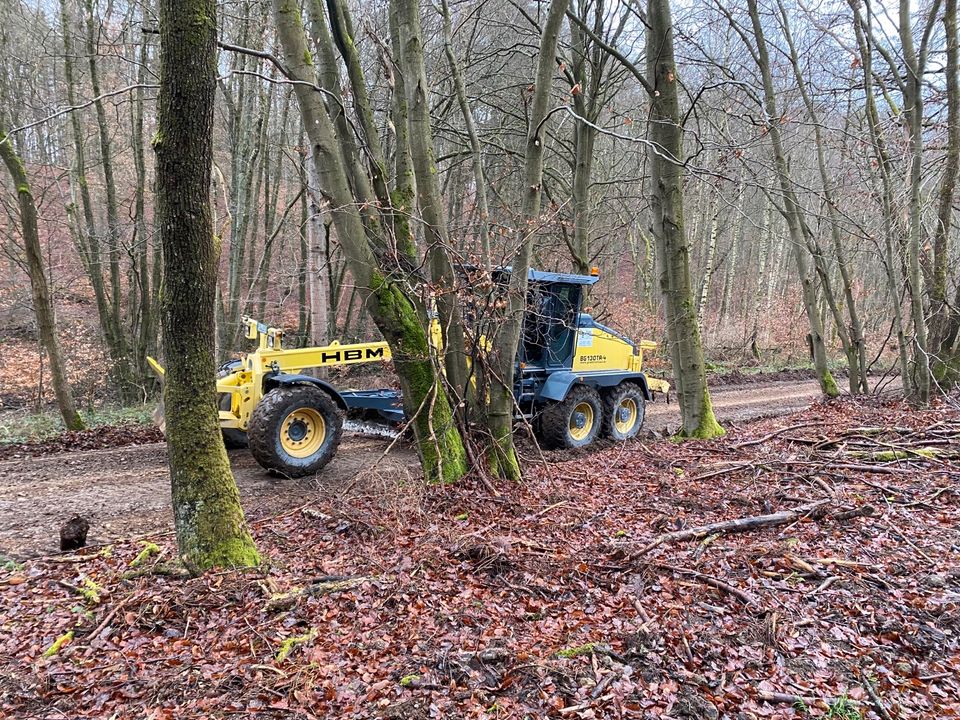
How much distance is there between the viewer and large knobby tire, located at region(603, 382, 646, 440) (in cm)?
998

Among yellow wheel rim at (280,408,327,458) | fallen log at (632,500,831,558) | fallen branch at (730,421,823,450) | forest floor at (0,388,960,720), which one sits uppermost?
yellow wheel rim at (280,408,327,458)

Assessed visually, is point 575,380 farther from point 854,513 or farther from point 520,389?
point 854,513

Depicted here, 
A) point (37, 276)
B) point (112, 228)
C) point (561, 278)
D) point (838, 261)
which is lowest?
point (561, 278)

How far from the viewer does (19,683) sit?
301 cm

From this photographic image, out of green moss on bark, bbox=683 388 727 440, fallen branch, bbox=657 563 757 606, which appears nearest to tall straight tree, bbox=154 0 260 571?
fallen branch, bbox=657 563 757 606

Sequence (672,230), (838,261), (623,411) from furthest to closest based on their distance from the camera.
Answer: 1. (838,261)
2. (623,411)
3. (672,230)

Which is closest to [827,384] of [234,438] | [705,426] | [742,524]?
Result: [705,426]

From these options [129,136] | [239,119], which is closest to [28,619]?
[239,119]

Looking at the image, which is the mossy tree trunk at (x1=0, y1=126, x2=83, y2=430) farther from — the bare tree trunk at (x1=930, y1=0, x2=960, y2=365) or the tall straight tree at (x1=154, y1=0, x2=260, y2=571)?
the bare tree trunk at (x1=930, y1=0, x2=960, y2=365)

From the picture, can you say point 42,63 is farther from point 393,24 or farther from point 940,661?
point 940,661

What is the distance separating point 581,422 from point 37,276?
27.6 ft

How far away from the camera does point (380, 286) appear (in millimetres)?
6148

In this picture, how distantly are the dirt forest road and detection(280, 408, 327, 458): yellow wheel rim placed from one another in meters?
0.36

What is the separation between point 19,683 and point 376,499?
2946 mm
